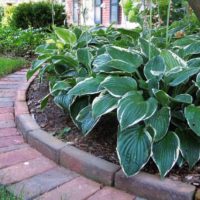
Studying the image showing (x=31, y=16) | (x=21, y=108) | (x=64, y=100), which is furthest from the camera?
(x=31, y=16)

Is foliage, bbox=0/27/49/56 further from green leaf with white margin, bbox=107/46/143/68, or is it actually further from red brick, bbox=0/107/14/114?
green leaf with white margin, bbox=107/46/143/68

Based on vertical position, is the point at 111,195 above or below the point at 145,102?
below

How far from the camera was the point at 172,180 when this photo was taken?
1898mm

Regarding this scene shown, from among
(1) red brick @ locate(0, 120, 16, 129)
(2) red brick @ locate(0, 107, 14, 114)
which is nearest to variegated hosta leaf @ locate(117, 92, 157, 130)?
(1) red brick @ locate(0, 120, 16, 129)

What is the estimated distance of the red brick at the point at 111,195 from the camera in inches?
74.4

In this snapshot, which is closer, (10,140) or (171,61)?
(171,61)

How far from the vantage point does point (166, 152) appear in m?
1.96

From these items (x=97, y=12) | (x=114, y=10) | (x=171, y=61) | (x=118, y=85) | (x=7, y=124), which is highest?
A: (x=171, y=61)

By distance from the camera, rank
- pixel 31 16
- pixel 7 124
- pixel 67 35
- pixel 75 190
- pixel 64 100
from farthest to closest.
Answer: pixel 31 16, pixel 67 35, pixel 7 124, pixel 64 100, pixel 75 190

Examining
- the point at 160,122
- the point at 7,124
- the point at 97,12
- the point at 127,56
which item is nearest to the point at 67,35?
the point at 7,124

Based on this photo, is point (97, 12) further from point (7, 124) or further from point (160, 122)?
point (160, 122)

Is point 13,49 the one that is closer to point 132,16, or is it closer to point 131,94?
point 132,16

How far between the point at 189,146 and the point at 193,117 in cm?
17

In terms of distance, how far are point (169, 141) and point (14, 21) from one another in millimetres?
8072
